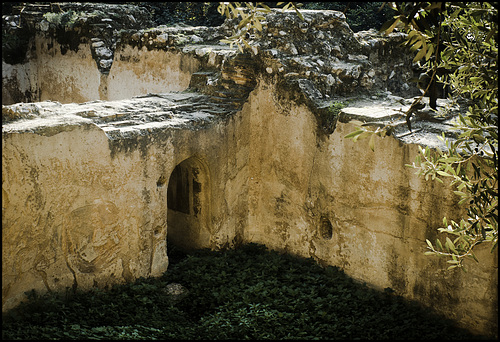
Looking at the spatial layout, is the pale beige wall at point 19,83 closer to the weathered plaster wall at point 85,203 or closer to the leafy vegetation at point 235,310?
the weathered plaster wall at point 85,203

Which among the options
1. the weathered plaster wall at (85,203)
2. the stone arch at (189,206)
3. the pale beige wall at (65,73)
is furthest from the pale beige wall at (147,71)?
the weathered plaster wall at (85,203)

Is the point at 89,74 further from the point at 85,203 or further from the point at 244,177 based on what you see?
the point at 85,203

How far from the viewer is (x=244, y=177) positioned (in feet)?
23.0

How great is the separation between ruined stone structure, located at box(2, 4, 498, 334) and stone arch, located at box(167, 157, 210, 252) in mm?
25

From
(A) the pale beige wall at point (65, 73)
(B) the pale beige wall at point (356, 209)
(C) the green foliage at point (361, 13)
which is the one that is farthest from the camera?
(C) the green foliage at point (361, 13)

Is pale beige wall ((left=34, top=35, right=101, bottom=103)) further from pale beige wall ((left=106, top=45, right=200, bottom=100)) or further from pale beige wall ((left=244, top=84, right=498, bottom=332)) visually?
pale beige wall ((left=244, top=84, right=498, bottom=332))

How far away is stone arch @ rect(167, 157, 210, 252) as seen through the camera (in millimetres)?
6730

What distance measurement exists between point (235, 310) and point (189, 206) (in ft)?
6.13

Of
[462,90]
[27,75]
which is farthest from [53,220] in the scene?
[27,75]

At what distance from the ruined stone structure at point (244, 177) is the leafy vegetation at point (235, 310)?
197mm

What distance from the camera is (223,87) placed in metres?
6.88

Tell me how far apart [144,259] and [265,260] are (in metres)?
1.42

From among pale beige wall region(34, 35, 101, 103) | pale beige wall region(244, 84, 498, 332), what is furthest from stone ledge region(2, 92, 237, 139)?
pale beige wall region(34, 35, 101, 103)

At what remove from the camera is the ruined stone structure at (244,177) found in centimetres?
512
